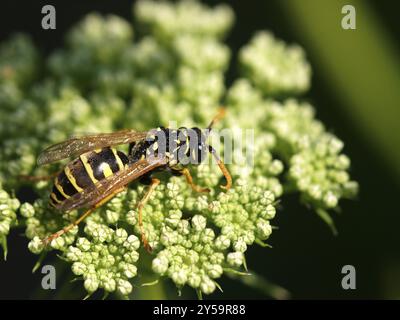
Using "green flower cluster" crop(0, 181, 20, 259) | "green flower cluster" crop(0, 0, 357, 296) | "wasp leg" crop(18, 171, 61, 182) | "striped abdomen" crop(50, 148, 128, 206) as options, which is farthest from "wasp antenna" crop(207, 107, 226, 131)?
"green flower cluster" crop(0, 181, 20, 259)

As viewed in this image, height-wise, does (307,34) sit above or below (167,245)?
above

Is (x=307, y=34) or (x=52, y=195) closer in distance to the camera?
(x=52, y=195)

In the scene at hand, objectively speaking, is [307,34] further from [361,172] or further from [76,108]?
[76,108]

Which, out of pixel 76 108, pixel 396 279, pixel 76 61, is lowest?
pixel 396 279

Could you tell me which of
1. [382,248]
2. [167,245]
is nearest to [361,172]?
[382,248]

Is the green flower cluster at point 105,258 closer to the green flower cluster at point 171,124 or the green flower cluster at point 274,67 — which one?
the green flower cluster at point 171,124

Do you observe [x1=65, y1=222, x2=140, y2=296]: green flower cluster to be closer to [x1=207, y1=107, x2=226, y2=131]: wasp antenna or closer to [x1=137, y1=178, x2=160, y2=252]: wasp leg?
[x1=137, y1=178, x2=160, y2=252]: wasp leg

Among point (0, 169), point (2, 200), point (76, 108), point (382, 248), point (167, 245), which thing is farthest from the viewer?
point (382, 248)

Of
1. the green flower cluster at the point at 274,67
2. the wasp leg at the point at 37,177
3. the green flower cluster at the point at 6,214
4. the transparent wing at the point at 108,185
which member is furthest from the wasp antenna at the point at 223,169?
the green flower cluster at the point at 274,67
